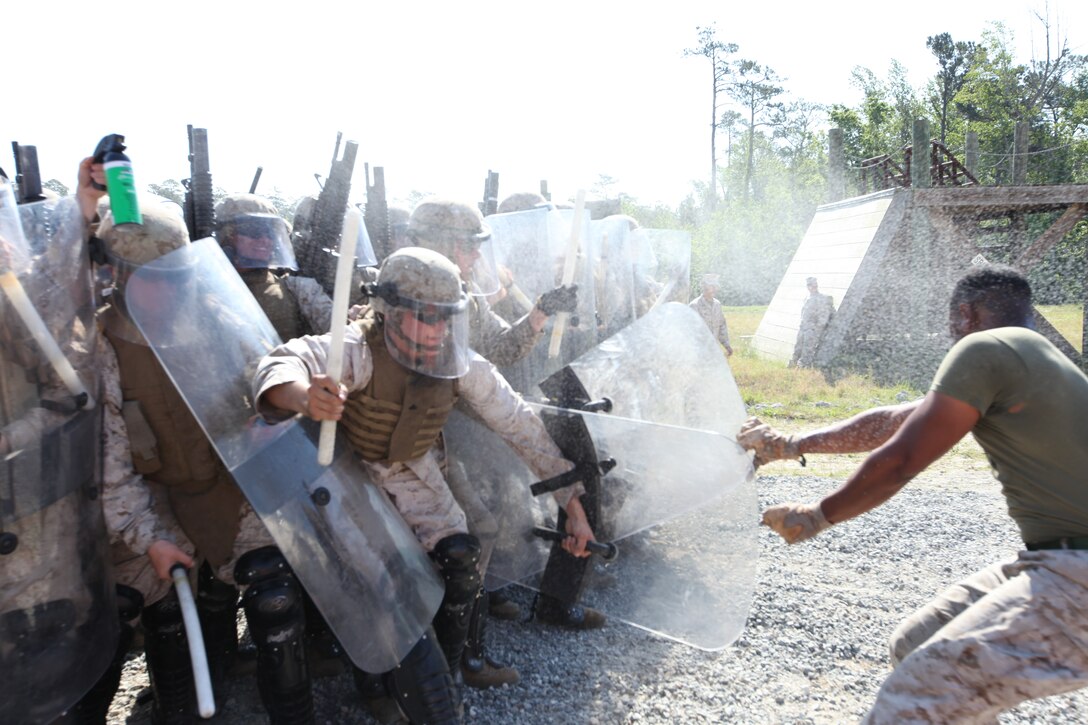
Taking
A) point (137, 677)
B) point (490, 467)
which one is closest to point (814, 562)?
point (490, 467)

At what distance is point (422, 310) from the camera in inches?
105

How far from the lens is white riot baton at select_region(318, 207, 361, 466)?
2100mm

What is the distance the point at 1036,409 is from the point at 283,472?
87.1 inches

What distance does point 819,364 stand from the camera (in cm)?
1375

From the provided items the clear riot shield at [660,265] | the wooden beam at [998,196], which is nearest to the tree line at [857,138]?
the wooden beam at [998,196]

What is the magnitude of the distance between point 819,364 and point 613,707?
452 inches

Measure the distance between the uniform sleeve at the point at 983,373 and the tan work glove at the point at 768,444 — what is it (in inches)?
29.7

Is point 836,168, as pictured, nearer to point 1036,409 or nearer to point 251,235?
point 251,235

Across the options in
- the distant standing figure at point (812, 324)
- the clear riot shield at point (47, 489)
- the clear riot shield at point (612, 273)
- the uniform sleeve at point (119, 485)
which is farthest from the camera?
the distant standing figure at point (812, 324)

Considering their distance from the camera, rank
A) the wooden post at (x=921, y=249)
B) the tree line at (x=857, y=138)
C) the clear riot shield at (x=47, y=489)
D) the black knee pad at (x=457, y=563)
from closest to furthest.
A: the clear riot shield at (x=47, y=489) → the black knee pad at (x=457, y=563) → the wooden post at (x=921, y=249) → the tree line at (x=857, y=138)

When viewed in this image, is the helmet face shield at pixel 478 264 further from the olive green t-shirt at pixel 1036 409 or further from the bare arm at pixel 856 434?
the olive green t-shirt at pixel 1036 409

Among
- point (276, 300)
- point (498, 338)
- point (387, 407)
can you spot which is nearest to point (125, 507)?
point (387, 407)

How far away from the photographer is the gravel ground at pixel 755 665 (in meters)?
3.17

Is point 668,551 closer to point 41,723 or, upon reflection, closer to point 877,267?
point 41,723
